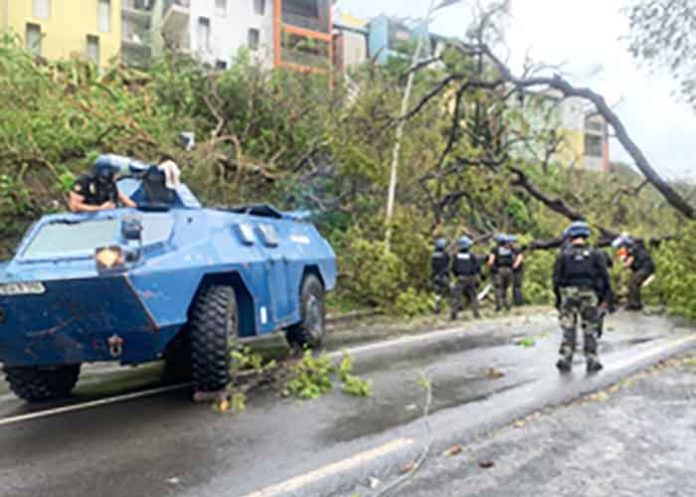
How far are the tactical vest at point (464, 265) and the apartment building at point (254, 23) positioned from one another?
63.6 ft

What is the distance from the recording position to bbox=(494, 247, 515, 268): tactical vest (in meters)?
16.8

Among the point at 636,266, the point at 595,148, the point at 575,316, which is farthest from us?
the point at 595,148

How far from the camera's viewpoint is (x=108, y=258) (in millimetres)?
6395

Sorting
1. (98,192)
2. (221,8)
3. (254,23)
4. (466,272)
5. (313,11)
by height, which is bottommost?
(466,272)

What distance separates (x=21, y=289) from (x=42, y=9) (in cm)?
2927

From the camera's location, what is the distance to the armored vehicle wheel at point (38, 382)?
300 inches

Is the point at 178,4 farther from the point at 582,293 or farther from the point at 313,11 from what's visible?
the point at 582,293

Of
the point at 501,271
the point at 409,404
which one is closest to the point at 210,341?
the point at 409,404

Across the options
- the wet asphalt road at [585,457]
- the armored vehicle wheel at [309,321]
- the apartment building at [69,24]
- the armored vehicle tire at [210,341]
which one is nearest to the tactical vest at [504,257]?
the armored vehicle wheel at [309,321]

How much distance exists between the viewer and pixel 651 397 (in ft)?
22.9

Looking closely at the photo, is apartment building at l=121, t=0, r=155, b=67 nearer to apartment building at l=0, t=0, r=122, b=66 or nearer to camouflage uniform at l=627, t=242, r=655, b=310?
apartment building at l=0, t=0, r=122, b=66

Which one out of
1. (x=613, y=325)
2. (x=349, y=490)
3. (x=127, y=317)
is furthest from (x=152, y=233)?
(x=613, y=325)

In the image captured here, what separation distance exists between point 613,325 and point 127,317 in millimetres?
9242

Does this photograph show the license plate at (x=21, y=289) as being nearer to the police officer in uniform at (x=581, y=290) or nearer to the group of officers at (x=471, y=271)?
the police officer in uniform at (x=581, y=290)
